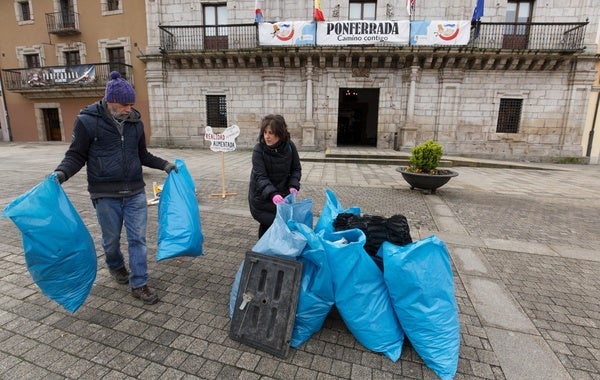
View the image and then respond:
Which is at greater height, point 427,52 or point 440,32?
point 440,32

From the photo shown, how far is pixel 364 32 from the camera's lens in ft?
44.8

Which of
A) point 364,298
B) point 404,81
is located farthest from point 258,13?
point 364,298

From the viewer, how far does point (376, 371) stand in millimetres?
2062

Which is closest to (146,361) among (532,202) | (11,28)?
(532,202)

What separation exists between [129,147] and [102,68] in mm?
18109

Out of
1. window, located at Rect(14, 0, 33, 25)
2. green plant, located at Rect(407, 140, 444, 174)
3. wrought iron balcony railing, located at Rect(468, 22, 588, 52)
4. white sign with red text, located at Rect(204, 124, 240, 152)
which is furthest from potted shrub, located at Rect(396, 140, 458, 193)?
window, located at Rect(14, 0, 33, 25)

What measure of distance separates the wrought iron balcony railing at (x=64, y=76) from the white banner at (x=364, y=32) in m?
10.7

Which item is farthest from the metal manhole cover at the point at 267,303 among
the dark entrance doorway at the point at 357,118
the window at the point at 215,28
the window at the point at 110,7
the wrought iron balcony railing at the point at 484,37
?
the window at the point at 110,7

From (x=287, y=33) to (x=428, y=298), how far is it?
14.4 m

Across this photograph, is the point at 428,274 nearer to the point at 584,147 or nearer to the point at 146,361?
the point at 146,361

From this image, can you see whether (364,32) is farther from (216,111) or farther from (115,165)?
(115,165)

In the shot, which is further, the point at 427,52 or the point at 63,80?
the point at 63,80

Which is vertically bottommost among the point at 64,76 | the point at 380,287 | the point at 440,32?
the point at 380,287

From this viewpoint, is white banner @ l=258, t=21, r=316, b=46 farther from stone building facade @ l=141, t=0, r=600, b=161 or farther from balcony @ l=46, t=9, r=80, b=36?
balcony @ l=46, t=9, r=80, b=36
